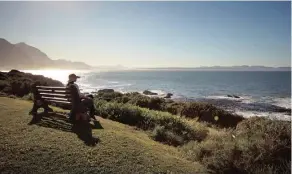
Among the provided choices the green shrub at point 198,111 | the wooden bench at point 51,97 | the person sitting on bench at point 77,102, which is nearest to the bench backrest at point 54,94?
→ the wooden bench at point 51,97

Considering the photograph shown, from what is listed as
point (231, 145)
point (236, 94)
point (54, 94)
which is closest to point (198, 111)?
point (54, 94)

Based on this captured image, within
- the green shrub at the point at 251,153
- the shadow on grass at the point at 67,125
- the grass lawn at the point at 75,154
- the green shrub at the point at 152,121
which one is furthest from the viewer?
the green shrub at the point at 152,121

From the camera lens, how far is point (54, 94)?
11797mm

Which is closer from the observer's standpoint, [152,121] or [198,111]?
[152,121]

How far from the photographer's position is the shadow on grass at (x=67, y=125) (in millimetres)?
8461

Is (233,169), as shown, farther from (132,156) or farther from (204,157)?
(132,156)

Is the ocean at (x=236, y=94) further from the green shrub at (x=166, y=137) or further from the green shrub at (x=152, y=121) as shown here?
the green shrub at (x=166, y=137)

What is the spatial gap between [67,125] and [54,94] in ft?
8.01

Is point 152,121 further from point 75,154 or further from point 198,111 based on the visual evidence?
point 198,111

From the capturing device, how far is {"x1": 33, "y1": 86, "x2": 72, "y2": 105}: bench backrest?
1107cm

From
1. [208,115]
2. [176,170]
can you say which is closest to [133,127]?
[176,170]

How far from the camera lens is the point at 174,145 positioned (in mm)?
10117

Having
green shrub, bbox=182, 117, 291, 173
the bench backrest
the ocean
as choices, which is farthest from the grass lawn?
the ocean

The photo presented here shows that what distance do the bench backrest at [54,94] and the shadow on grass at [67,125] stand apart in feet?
2.05
